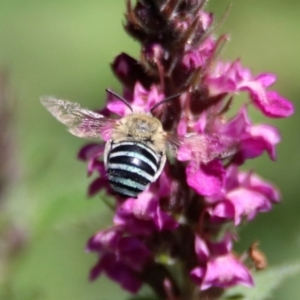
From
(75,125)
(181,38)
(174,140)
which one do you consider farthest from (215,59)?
(75,125)

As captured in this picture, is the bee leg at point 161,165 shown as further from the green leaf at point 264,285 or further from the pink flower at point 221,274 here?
the green leaf at point 264,285

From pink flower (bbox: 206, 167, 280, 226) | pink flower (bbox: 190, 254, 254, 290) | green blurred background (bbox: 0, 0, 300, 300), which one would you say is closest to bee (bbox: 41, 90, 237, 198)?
pink flower (bbox: 206, 167, 280, 226)

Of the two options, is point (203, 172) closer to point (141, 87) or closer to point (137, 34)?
point (141, 87)

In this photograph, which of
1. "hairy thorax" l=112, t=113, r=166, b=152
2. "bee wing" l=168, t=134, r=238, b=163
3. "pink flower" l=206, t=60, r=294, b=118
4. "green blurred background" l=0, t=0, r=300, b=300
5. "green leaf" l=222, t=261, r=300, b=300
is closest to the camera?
"bee wing" l=168, t=134, r=238, b=163

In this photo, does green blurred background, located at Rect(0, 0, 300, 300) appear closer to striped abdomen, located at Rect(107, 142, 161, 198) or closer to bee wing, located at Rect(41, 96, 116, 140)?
bee wing, located at Rect(41, 96, 116, 140)

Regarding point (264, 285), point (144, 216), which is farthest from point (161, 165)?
point (264, 285)

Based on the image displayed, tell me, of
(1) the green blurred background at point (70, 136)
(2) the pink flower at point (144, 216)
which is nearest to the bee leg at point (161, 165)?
(2) the pink flower at point (144, 216)
